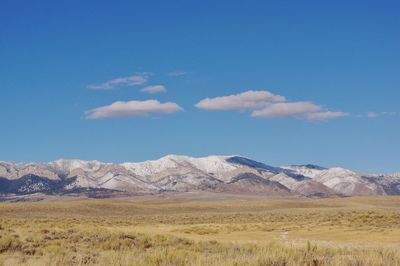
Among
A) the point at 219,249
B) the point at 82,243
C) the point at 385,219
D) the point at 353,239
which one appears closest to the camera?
the point at 219,249

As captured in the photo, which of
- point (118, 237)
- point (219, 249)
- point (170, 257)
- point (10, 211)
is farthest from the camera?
point (10, 211)

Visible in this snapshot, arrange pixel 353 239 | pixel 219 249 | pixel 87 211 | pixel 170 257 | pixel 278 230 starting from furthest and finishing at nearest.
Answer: pixel 87 211
pixel 278 230
pixel 353 239
pixel 219 249
pixel 170 257

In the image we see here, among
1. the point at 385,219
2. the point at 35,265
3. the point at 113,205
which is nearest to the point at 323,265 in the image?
the point at 35,265

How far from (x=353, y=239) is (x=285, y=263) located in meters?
24.7

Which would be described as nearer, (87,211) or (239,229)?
(239,229)

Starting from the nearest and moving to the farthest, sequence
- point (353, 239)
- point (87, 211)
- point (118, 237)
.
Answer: point (118, 237) → point (353, 239) → point (87, 211)

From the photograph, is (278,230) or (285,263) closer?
(285,263)

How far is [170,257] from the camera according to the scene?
16.0 m

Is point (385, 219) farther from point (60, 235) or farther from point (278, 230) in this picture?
point (60, 235)

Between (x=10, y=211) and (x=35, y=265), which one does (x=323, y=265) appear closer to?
(x=35, y=265)

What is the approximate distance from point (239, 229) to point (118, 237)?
69.8 ft

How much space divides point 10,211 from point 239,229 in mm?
61866

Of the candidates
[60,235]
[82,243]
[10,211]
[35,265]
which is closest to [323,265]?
[35,265]

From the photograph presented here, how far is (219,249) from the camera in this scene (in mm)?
25688
